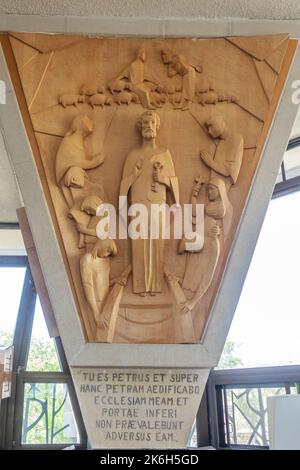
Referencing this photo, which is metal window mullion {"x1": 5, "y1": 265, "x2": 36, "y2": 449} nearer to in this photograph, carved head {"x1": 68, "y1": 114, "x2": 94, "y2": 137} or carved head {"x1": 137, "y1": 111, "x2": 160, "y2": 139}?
carved head {"x1": 68, "y1": 114, "x2": 94, "y2": 137}

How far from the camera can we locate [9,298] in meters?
6.67

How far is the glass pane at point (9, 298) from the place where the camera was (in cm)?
647

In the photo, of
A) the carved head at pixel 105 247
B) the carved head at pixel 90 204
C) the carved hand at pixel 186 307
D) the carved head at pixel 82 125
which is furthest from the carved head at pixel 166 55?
the carved hand at pixel 186 307

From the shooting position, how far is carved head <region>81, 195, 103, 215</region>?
3.40 metres

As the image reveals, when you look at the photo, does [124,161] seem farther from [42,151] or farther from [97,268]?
[97,268]

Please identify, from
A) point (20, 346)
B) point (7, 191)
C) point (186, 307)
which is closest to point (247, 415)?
point (186, 307)

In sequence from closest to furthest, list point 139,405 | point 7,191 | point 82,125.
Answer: point 139,405 → point 82,125 → point 7,191

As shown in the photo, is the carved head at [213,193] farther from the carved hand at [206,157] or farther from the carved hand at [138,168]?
the carved hand at [138,168]

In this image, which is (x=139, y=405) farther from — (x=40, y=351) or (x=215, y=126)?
(x=40, y=351)

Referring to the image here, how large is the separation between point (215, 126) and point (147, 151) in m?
0.57

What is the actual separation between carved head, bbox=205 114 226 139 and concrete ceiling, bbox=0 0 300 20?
912 mm

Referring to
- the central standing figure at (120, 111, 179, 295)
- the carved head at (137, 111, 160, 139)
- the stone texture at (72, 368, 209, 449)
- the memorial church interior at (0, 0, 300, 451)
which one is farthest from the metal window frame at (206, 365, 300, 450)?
the carved head at (137, 111, 160, 139)

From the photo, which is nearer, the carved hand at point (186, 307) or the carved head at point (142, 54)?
the carved hand at point (186, 307)
